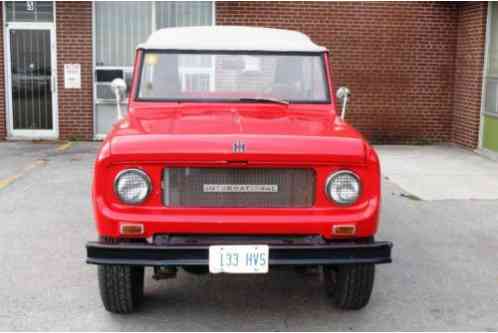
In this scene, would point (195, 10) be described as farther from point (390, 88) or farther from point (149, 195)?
point (149, 195)

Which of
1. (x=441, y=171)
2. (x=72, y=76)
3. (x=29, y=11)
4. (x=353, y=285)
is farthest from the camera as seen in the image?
(x=72, y=76)

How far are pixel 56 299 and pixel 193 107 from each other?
1.71 metres

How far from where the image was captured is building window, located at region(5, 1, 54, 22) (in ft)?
45.6

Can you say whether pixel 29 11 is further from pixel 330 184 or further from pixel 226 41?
pixel 330 184

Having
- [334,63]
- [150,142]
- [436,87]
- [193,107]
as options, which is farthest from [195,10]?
[150,142]

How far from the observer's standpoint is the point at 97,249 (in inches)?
167

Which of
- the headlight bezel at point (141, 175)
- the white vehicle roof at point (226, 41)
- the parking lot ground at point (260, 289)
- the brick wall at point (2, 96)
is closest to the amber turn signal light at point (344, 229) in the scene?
the parking lot ground at point (260, 289)

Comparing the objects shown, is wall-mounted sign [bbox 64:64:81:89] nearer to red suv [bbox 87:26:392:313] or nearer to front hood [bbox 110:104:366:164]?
front hood [bbox 110:104:366:164]

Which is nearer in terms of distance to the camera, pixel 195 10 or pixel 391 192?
pixel 391 192

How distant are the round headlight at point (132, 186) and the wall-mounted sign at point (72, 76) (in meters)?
10.2

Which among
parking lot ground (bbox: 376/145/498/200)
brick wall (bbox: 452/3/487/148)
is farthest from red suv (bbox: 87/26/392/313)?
brick wall (bbox: 452/3/487/148)

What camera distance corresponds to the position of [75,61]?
551 inches

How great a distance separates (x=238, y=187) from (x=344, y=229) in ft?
2.26

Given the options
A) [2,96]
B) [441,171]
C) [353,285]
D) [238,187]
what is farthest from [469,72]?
[238,187]
